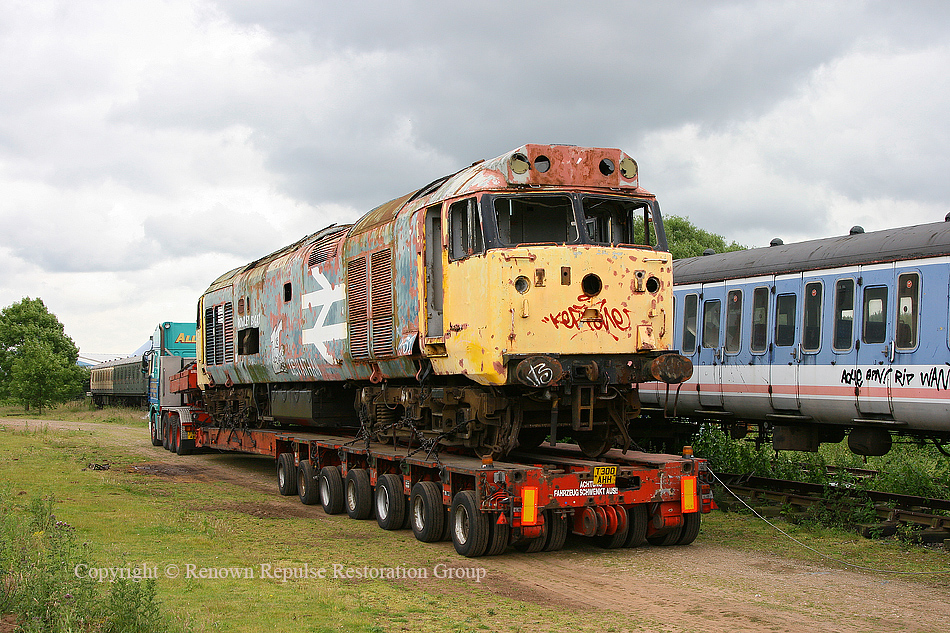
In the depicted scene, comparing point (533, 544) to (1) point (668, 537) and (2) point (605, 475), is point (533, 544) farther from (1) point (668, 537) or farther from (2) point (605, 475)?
(1) point (668, 537)

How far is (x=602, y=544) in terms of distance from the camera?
11023 mm

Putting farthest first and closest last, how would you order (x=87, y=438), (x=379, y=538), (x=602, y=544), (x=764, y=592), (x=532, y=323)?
(x=87, y=438) < (x=379, y=538) < (x=602, y=544) < (x=532, y=323) < (x=764, y=592)

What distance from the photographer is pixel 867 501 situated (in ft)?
41.8

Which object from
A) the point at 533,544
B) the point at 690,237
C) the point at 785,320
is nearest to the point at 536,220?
the point at 533,544

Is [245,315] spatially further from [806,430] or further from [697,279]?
[806,430]

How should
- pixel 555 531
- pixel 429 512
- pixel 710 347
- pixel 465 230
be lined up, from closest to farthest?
1. pixel 555 531
2. pixel 465 230
3. pixel 429 512
4. pixel 710 347

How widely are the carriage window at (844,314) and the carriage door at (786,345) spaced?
0.76m

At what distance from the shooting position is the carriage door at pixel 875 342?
12.5m

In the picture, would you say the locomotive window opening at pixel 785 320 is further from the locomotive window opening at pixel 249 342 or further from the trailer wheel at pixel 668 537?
the locomotive window opening at pixel 249 342

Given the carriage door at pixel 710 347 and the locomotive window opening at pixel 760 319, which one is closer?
the locomotive window opening at pixel 760 319

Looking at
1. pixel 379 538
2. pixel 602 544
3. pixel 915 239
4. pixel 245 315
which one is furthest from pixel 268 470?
pixel 915 239

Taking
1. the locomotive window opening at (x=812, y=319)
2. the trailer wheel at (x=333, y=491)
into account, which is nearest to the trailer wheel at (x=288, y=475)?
the trailer wheel at (x=333, y=491)

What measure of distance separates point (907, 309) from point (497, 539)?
6.54 meters

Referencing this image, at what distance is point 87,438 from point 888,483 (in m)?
24.6
